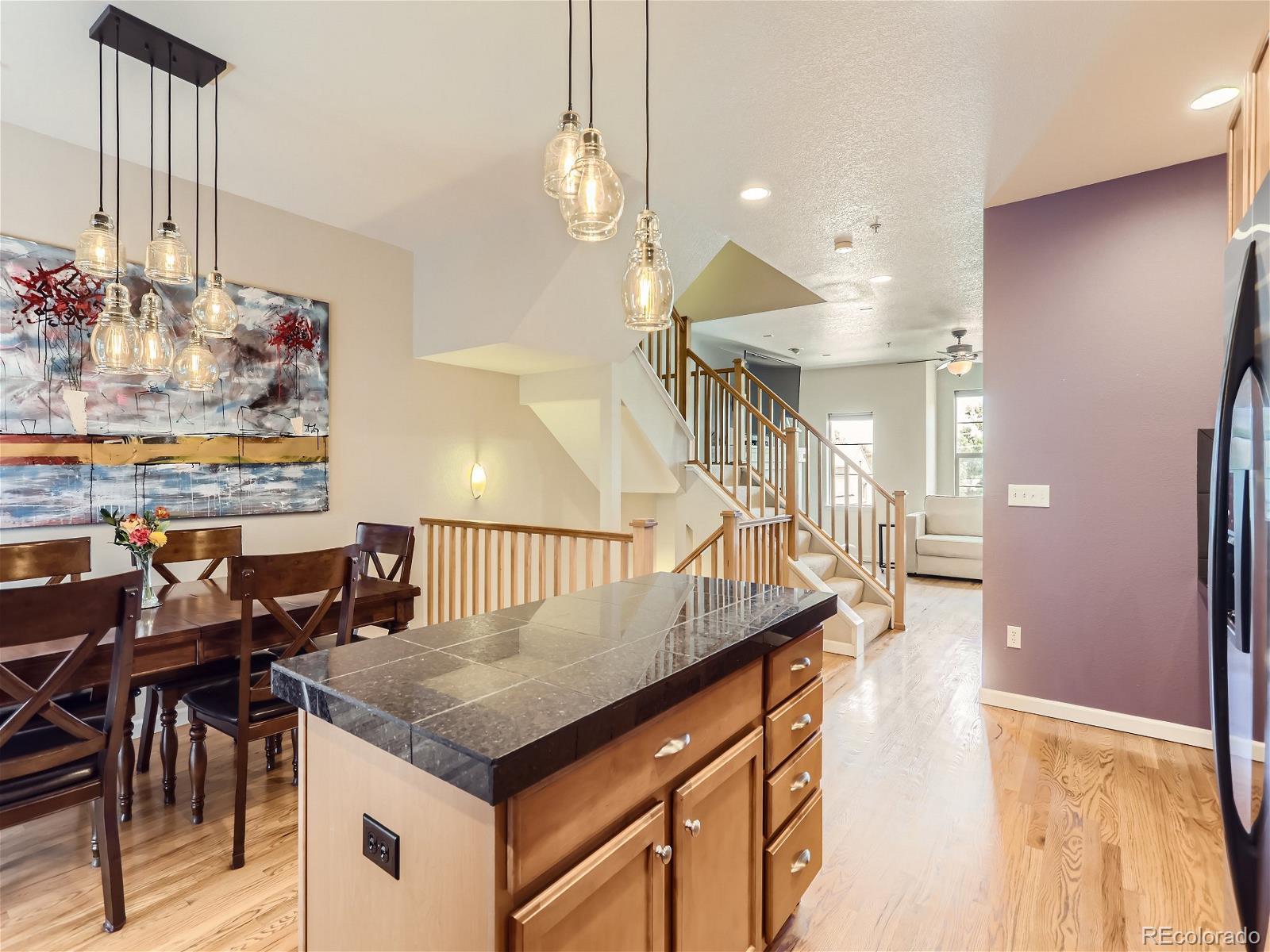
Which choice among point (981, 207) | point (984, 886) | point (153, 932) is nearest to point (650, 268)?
point (984, 886)

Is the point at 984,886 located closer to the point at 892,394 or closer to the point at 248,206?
the point at 248,206

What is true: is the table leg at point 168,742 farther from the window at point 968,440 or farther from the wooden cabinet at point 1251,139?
the window at point 968,440

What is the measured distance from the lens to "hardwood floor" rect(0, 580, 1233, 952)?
1779 mm

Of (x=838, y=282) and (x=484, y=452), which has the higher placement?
(x=838, y=282)

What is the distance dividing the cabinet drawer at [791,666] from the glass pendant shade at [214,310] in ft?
7.87

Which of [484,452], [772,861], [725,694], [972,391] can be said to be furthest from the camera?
[972,391]

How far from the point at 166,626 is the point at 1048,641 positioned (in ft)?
12.8

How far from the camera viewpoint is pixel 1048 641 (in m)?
3.29

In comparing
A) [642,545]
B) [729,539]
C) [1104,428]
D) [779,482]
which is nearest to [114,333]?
[642,545]

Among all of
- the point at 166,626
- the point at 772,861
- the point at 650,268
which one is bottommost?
the point at 772,861

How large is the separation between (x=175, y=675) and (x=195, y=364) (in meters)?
1.22

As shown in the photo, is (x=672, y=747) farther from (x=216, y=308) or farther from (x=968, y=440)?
(x=968, y=440)

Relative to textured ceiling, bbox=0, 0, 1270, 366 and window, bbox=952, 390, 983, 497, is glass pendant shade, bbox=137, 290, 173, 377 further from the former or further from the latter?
window, bbox=952, 390, 983, 497

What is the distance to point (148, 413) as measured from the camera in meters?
3.12
